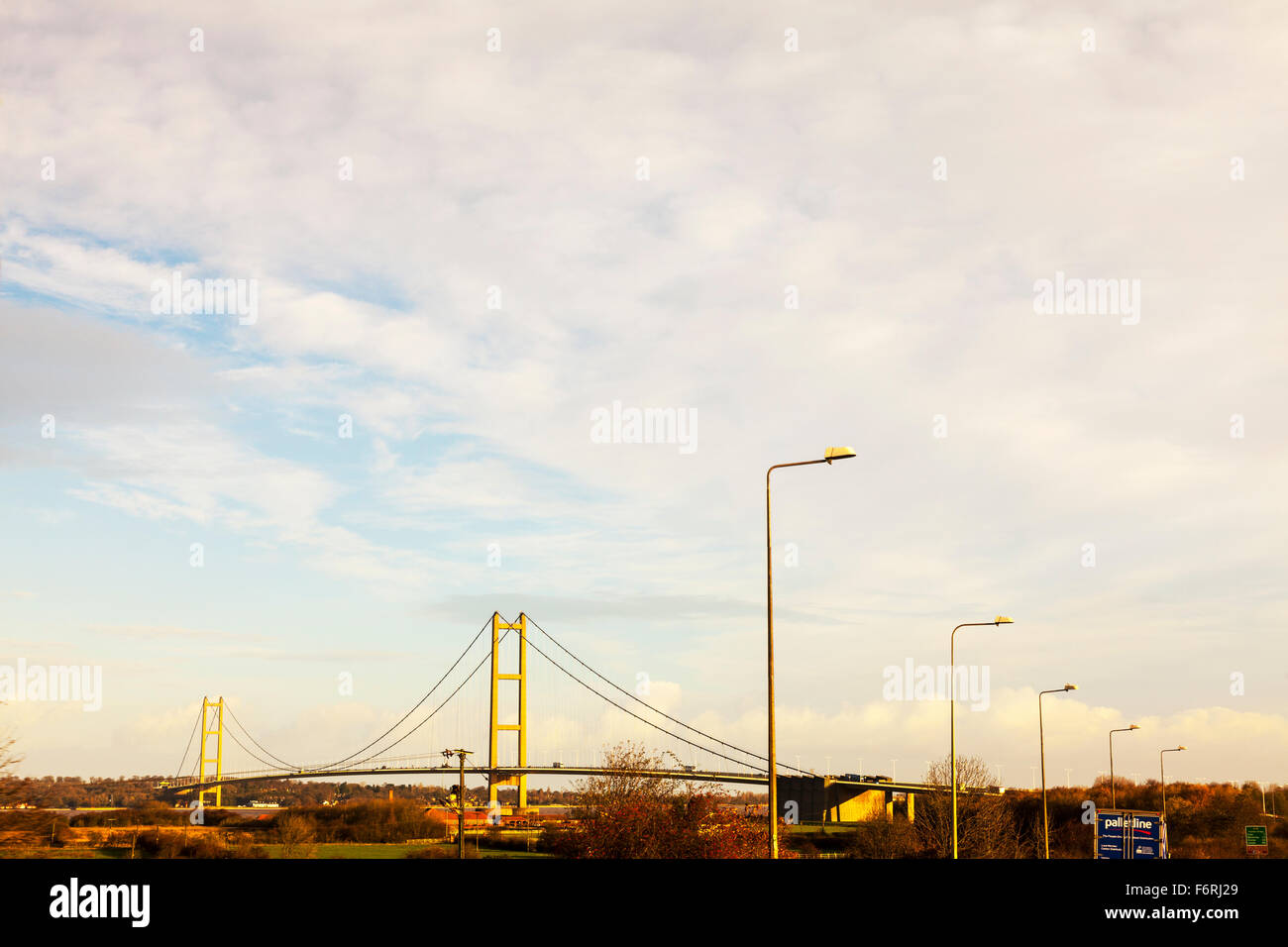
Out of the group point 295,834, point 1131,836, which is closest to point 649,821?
point 1131,836

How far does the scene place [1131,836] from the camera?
4375 centimetres

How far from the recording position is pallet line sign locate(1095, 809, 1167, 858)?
43.3m

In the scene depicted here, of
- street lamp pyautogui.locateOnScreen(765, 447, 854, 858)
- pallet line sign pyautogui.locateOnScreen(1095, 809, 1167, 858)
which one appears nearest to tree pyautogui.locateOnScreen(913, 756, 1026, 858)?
pallet line sign pyautogui.locateOnScreen(1095, 809, 1167, 858)

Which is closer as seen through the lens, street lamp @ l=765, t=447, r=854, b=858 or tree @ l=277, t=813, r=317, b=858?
street lamp @ l=765, t=447, r=854, b=858

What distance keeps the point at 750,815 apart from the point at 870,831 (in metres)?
25.9

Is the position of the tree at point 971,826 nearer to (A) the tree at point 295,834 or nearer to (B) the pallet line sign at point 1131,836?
(B) the pallet line sign at point 1131,836

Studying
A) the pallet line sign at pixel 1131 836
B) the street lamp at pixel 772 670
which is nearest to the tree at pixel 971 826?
the pallet line sign at pixel 1131 836

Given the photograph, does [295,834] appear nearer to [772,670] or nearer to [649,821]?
[649,821]

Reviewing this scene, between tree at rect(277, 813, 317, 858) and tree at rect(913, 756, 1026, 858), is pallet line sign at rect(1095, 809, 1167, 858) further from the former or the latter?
tree at rect(277, 813, 317, 858)

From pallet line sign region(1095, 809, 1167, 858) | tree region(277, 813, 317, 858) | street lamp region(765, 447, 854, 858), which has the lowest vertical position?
tree region(277, 813, 317, 858)

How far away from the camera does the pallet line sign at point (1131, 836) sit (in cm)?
4331
